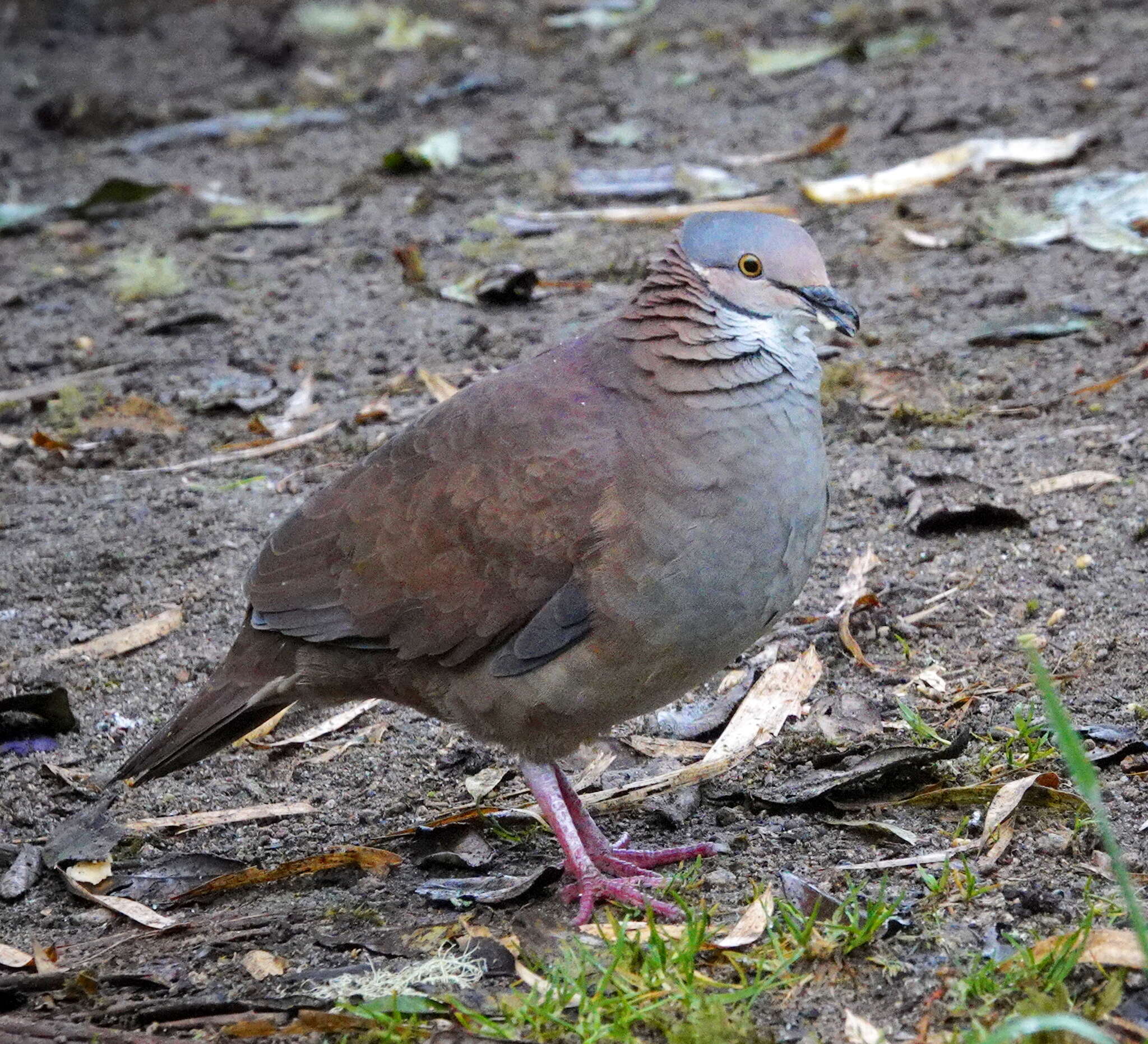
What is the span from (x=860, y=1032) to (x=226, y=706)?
1.78m

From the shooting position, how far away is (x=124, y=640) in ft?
15.2

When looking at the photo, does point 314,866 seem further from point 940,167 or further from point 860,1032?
point 940,167

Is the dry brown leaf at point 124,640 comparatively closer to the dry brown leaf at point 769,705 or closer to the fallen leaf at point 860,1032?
the dry brown leaf at point 769,705

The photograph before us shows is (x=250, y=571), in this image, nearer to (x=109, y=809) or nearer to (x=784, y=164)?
(x=109, y=809)

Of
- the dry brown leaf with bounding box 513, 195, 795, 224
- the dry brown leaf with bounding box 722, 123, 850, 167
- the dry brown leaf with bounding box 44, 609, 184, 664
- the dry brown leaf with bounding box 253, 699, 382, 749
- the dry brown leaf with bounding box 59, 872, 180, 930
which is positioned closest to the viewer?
the dry brown leaf with bounding box 59, 872, 180, 930

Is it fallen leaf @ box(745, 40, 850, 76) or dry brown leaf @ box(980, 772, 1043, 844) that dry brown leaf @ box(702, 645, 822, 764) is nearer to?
dry brown leaf @ box(980, 772, 1043, 844)

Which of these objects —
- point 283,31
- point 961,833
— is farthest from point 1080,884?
point 283,31

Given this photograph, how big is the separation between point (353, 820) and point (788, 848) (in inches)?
45.0

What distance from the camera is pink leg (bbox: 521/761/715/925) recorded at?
10.8 ft

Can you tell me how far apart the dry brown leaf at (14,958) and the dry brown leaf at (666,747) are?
161 centimetres

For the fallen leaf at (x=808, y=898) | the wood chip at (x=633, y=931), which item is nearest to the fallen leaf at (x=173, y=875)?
the wood chip at (x=633, y=931)

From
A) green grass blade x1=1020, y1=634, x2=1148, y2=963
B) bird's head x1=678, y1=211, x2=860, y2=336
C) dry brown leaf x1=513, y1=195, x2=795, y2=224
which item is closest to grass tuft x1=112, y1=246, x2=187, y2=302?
dry brown leaf x1=513, y1=195, x2=795, y2=224

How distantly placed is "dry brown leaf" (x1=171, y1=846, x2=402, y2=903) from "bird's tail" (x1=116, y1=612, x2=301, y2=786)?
1.12ft

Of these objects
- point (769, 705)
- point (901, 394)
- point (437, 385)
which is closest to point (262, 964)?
point (769, 705)
